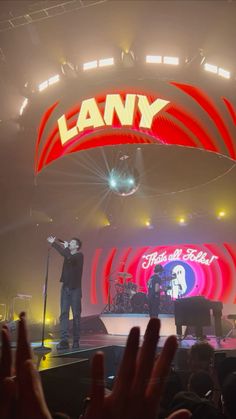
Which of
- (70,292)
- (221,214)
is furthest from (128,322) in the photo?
(70,292)

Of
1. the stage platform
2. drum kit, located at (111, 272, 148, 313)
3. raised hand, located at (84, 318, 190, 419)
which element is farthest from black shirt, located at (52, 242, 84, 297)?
drum kit, located at (111, 272, 148, 313)

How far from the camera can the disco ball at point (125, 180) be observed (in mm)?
11758

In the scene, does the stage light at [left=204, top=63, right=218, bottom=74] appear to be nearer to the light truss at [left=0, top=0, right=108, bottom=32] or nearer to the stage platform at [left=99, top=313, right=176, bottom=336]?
the light truss at [left=0, top=0, right=108, bottom=32]

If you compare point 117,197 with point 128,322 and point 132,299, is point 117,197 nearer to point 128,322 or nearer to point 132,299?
point 132,299

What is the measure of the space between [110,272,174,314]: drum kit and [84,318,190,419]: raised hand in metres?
11.1

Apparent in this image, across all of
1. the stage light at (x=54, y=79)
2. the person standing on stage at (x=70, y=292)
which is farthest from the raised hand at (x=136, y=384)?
the stage light at (x=54, y=79)

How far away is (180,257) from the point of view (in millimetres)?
14734

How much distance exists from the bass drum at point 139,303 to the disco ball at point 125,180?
3.76 meters

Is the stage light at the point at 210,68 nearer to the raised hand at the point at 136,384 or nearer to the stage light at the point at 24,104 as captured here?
the stage light at the point at 24,104

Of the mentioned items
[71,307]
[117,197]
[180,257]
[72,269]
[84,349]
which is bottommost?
[84,349]

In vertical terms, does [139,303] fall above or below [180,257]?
below

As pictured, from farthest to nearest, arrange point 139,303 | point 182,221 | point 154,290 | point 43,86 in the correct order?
point 182,221 < point 139,303 < point 154,290 < point 43,86

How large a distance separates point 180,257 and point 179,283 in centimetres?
114

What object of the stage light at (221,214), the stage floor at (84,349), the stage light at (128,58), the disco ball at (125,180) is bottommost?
the stage floor at (84,349)
